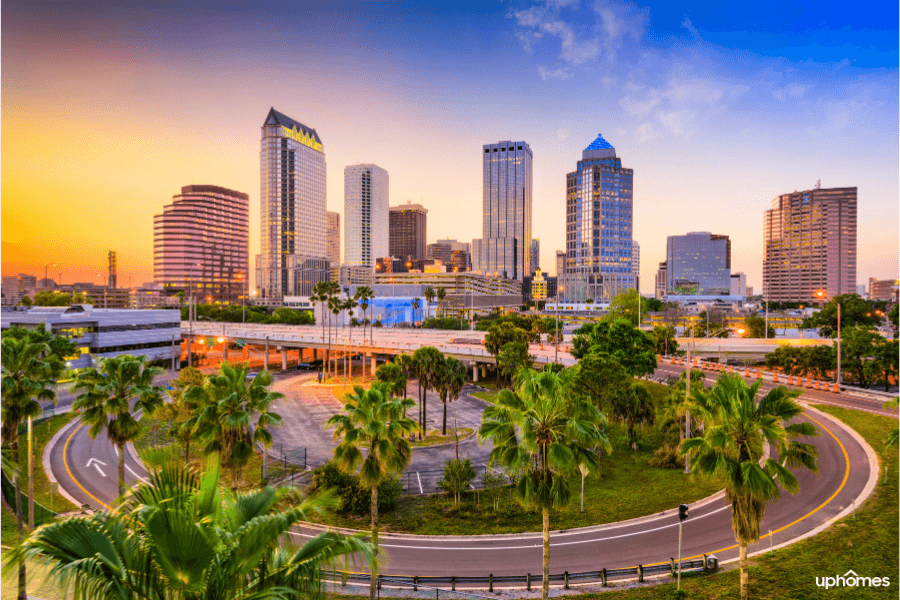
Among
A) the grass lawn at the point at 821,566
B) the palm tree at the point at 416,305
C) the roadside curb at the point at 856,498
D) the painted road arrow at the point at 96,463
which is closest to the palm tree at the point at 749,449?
the grass lawn at the point at 821,566

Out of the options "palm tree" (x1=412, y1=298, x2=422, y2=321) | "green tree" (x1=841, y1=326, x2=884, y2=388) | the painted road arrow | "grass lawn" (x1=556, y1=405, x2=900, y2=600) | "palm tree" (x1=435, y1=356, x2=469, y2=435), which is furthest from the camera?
"palm tree" (x1=412, y1=298, x2=422, y2=321)

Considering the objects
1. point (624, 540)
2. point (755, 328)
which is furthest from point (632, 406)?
point (755, 328)

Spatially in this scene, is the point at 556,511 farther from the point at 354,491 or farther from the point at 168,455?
the point at 168,455

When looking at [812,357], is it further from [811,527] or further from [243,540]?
[243,540]

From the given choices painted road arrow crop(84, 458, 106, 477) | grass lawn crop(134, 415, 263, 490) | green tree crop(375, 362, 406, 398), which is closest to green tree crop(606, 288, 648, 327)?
green tree crop(375, 362, 406, 398)

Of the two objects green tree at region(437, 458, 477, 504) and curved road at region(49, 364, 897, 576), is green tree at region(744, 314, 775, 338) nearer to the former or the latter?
curved road at region(49, 364, 897, 576)

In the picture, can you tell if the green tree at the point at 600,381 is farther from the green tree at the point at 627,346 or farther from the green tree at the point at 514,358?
the green tree at the point at 514,358
